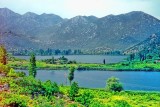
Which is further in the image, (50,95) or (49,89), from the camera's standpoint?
(49,89)

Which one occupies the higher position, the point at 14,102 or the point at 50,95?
the point at 14,102

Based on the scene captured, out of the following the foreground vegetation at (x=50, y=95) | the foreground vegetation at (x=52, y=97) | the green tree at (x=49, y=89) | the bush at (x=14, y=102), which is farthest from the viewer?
the green tree at (x=49, y=89)

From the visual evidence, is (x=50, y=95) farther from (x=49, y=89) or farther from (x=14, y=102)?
(x=14, y=102)

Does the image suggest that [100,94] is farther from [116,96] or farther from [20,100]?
[20,100]

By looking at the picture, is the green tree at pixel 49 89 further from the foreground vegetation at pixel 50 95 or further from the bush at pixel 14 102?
the bush at pixel 14 102

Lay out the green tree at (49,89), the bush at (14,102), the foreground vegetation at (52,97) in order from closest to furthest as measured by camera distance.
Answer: the bush at (14,102), the foreground vegetation at (52,97), the green tree at (49,89)

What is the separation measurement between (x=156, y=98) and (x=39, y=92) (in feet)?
150

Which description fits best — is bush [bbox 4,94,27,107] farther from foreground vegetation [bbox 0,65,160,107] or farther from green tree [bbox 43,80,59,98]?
green tree [bbox 43,80,59,98]

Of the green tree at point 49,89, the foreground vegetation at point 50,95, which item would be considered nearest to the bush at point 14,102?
the foreground vegetation at point 50,95

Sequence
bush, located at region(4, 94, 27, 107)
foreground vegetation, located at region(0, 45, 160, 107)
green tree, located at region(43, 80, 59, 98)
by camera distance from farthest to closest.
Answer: green tree, located at region(43, 80, 59, 98) < foreground vegetation, located at region(0, 45, 160, 107) < bush, located at region(4, 94, 27, 107)

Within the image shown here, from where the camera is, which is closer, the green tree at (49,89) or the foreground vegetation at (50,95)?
the foreground vegetation at (50,95)

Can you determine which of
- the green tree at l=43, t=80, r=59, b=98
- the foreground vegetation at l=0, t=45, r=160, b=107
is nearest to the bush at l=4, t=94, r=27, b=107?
the foreground vegetation at l=0, t=45, r=160, b=107

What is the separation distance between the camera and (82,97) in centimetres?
10569

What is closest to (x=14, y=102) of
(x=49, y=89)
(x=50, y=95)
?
(x=50, y=95)
